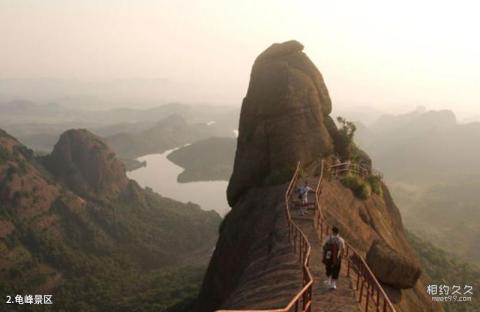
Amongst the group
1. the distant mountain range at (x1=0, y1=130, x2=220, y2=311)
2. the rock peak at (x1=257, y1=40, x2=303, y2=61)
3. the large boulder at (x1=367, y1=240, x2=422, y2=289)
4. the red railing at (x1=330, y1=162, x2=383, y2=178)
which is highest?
the rock peak at (x1=257, y1=40, x2=303, y2=61)

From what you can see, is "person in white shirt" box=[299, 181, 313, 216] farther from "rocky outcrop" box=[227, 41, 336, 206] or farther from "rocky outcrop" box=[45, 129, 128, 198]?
"rocky outcrop" box=[45, 129, 128, 198]

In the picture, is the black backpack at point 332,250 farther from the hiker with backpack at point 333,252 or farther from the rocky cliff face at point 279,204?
the rocky cliff face at point 279,204

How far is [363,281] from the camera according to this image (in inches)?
738

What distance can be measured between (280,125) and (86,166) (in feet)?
491

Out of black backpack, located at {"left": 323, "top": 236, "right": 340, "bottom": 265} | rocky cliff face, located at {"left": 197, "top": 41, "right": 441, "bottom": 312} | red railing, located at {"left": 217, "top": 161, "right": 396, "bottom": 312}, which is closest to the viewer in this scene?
red railing, located at {"left": 217, "top": 161, "right": 396, "bottom": 312}

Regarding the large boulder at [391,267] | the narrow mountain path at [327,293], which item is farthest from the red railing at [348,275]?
the large boulder at [391,267]

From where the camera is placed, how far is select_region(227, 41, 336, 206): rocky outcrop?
42938 mm

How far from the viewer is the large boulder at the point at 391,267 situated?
2381 cm

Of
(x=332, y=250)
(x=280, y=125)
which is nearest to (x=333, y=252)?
(x=332, y=250)

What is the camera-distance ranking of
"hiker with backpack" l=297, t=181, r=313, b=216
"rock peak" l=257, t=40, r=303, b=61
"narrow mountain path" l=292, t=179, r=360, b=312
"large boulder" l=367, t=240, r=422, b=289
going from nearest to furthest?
1. "narrow mountain path" l=292, t=179, r=360, b=312
2. "large boulder" l=367, t=240, r=422, b=289
3. "hiker with backpack" l=297, t=181, r=313, b=216
4. "rock peak" l=257, t=40, r=303, b=61

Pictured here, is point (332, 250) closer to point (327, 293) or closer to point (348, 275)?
point (327, 293)

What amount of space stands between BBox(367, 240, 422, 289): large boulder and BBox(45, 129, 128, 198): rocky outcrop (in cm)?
16044

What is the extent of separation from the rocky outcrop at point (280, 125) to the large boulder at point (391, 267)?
16.5 m

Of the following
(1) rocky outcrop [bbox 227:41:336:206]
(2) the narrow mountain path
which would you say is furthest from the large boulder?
(1) rocky outcrop [bbox 227:41:336:206]
